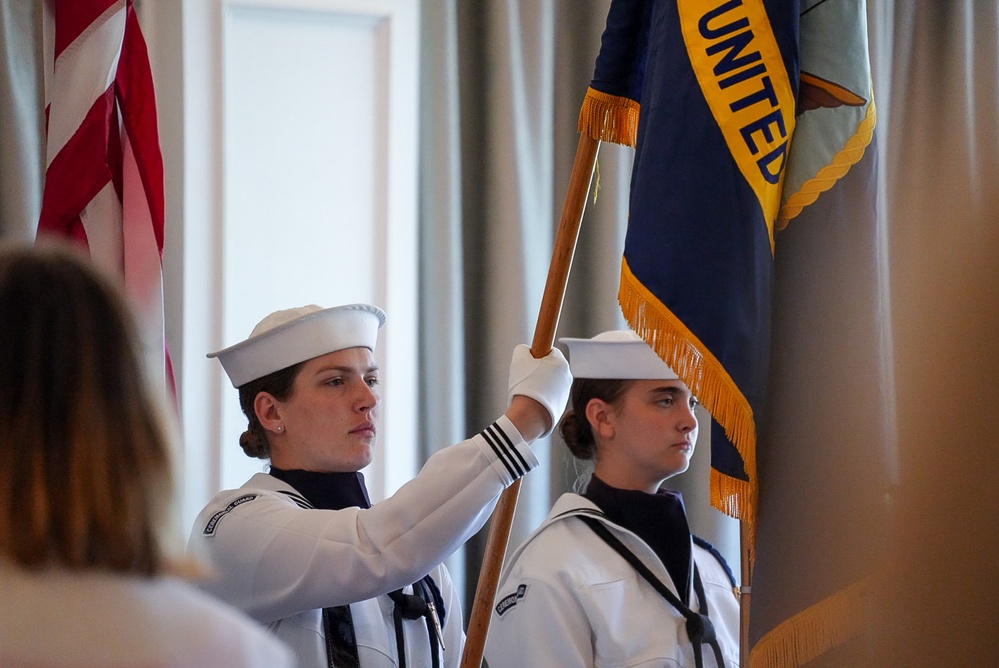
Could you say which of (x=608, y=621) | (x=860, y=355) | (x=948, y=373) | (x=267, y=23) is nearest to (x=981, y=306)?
(x=948, y=373)

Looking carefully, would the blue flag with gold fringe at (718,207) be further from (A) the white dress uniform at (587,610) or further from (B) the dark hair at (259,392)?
(B) the dark hair at (259,392)

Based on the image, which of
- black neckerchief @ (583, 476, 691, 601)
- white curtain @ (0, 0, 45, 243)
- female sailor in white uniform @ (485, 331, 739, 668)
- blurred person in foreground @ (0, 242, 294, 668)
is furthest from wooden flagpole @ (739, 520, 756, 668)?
white curtain @ (0, 0, 45, 243)

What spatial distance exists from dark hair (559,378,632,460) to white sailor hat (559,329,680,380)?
16 mm

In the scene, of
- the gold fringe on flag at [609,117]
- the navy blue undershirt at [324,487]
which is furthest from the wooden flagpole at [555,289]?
the navy blue undershirt at [324,487]

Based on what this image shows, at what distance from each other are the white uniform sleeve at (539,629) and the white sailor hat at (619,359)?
49 centimetres

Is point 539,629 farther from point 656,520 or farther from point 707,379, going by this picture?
point 707,379

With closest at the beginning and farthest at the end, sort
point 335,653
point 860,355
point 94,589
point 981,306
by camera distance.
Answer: point 981,306
point 94,589
point 860,355
point 335,653

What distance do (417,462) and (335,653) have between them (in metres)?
0.97

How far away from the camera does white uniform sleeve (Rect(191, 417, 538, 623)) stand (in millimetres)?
1614

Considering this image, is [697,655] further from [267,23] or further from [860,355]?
[267,23]

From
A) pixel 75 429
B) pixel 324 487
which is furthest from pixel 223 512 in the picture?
pixel 75 429

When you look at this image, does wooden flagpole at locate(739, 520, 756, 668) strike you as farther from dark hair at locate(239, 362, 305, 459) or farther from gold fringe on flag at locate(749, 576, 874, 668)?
dark hair at locate(239, 362, 305, 459)

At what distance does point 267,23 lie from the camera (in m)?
2.72

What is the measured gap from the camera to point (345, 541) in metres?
1.64
